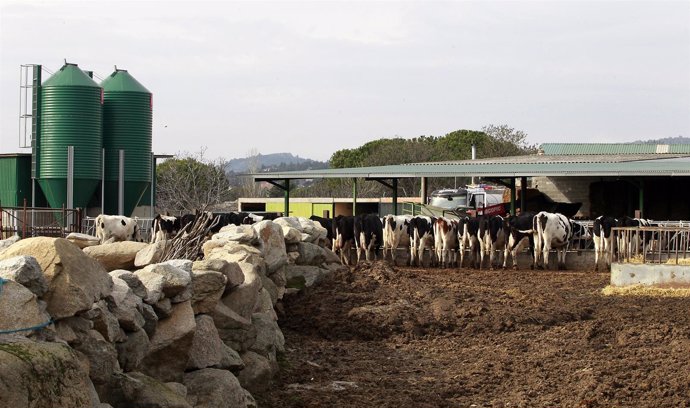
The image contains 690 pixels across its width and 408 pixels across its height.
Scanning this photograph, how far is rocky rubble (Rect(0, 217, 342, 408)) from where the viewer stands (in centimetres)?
594

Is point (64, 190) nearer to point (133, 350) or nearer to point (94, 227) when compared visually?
point (94, 227)

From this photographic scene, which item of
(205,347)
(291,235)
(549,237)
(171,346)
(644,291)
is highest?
(291,235)

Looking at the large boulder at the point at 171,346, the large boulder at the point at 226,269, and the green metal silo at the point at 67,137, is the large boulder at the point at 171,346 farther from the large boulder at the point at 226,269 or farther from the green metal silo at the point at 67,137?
the green metal silo at the point at 67,137

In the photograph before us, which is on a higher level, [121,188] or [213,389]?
[121,188]

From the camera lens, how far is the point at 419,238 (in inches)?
1117

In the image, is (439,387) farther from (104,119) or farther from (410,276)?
(104,119)

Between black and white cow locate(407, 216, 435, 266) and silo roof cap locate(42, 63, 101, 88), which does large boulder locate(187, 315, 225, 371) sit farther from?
silo roof cap locate(42, 63, 101, 88)

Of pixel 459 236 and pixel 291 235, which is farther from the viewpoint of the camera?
pixel 459 236

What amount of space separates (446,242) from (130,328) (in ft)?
67.3

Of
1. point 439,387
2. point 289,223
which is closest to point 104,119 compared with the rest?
point 289,223

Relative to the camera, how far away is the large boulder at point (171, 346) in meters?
8.50

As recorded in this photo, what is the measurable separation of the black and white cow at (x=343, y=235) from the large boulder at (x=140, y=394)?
2069cm

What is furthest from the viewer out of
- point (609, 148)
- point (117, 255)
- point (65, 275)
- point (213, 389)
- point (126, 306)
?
point (609, 148)

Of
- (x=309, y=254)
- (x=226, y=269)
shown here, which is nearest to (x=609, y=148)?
(x=309, y=254)
